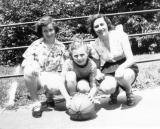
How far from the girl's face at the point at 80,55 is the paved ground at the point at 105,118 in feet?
2.54

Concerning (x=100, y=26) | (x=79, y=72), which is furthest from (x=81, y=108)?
(x=100, y=26)

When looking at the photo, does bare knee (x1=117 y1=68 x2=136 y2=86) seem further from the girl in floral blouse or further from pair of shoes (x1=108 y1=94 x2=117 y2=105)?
the girl in floral blouse

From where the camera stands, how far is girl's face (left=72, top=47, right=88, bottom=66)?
217 inches

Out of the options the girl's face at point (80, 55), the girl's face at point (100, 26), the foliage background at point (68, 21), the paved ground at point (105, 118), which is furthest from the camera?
the foliage background at point (68, 21)

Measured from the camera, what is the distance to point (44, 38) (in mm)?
6023

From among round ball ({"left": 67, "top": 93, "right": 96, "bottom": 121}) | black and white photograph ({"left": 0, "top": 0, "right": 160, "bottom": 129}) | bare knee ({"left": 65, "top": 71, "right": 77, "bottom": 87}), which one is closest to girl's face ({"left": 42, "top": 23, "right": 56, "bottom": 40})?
black and white photograph ({"left": 0, "top": 0, "right": 160, "bottom": 129})

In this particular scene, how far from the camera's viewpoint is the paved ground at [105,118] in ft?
16.9

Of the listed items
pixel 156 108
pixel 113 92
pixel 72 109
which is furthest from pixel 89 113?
pixel 156 108

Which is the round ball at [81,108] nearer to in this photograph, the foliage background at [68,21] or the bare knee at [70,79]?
the bare knee at [70,79]

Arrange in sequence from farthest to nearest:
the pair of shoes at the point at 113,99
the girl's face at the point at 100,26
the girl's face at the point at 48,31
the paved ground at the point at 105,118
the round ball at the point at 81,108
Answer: the pair of shoes at the point at 113,99, the girl's face at the point at 48,31, the girl's face at the point at 100,26, the round ball at the point at 81,108, the paved ground at the point at 105,118

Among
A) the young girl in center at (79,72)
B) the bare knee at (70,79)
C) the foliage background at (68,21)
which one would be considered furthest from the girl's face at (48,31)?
the foliage background at (68,21)

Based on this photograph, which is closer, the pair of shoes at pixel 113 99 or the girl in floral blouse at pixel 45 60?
the girl in floral blouse at pixel 45 60

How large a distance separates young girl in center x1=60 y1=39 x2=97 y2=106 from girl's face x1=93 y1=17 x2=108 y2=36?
298 mm

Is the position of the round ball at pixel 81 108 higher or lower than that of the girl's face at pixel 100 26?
lower
